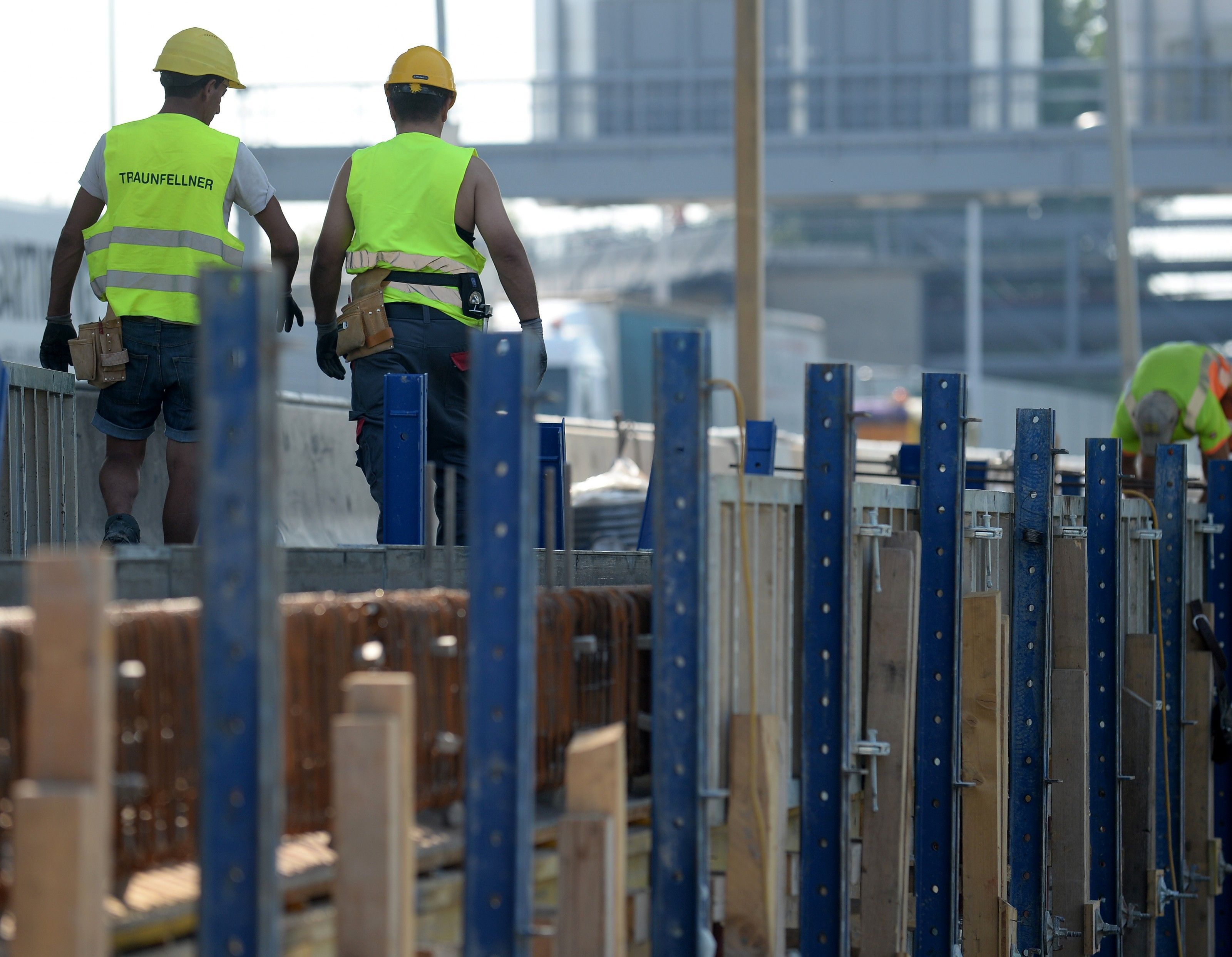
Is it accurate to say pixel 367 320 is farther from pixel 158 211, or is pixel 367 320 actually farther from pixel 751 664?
pixel 751 664

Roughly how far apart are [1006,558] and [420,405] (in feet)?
8.59

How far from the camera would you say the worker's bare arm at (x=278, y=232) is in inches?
257

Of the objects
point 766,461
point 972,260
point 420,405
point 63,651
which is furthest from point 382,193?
point 972,260

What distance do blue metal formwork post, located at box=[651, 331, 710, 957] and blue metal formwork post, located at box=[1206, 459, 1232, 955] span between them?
5.21 metres

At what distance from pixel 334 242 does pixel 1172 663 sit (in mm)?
4759

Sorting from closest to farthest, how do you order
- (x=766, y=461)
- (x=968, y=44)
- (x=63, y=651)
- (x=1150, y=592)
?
(x=63, y=651) < (x=766, y=461) < (x=1150, y=592) < (x=968, y=44)

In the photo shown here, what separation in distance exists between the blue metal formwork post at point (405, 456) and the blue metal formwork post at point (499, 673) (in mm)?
2302

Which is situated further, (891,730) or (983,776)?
(983,776)

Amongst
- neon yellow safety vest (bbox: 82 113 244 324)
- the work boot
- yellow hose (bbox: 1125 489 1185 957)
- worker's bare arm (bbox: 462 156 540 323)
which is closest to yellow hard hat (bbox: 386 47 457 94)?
worker's bare arm (bbox: 462 156 540 323)

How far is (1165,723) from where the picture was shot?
8.27 m

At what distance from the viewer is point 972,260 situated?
45406mm

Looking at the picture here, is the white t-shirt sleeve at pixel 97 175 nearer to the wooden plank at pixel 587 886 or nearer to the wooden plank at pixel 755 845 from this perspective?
the wooden plank at pixel 755 845

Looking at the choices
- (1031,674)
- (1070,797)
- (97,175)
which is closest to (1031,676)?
(1031,674)

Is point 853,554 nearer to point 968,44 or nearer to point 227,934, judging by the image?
point 227,934
